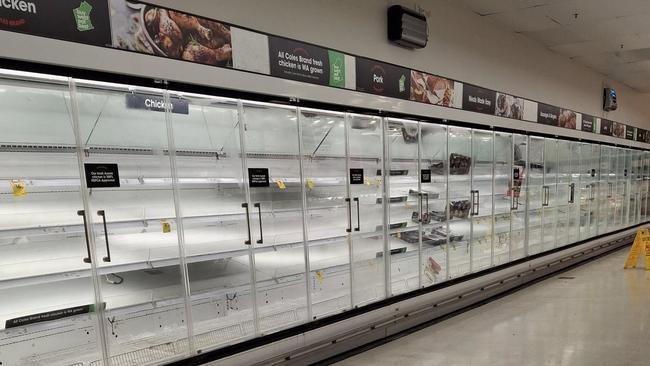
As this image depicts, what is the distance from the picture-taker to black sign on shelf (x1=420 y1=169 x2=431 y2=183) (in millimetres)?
3736

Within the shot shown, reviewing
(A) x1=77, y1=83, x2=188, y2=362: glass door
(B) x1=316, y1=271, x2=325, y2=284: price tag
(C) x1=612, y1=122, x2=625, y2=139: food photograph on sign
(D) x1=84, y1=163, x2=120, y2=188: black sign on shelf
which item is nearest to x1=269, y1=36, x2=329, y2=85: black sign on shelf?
(A) x1=77, y1=83, x2=188, y2=362: glass door

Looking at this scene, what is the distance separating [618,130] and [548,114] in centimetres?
379

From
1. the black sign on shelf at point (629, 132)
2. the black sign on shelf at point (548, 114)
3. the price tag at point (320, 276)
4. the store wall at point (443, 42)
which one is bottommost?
the price tag at point (320, 276)

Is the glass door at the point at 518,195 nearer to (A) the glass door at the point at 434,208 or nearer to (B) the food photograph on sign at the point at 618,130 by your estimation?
(A) the glass door at the point at 434,208

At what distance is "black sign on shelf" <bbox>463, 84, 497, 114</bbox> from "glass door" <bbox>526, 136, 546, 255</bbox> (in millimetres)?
1329

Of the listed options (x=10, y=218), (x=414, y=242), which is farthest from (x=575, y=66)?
(x=10, y=218)

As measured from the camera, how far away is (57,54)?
1824 millimetres

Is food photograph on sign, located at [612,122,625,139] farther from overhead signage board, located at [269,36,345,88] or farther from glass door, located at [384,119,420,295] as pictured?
overhead signage board, located at [269,36,345,88]

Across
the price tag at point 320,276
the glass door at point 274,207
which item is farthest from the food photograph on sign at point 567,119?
the glass door at point 274,207

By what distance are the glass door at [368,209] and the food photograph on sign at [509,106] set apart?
2253 millimetres

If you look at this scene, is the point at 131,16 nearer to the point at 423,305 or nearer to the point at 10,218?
the point at 10,218

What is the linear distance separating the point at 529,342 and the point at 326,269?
6.38 feet

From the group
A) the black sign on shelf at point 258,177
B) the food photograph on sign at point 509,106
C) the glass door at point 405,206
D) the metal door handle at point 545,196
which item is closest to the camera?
the black sign on shelf at point 258,177

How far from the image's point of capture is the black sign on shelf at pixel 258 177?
2.61 m
